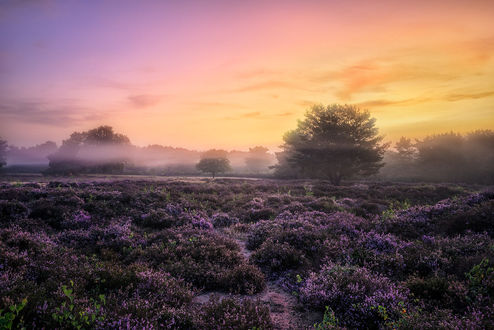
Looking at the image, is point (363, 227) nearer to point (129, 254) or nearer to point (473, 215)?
point (473, 215)

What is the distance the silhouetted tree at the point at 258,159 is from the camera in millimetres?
125275

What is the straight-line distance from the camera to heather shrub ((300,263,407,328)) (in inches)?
160

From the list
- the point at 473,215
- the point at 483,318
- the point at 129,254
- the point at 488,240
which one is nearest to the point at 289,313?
the point at 483,318

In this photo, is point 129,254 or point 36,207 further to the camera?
point 36,207

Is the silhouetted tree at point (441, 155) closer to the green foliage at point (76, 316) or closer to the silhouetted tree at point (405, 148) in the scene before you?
the silhouetted tree at point (405, 148)

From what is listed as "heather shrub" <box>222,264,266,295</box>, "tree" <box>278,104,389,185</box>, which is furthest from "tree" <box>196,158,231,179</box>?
"heather shrub" <box>222,264,266,295</box>

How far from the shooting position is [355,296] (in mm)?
4461

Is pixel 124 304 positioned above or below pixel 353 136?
below

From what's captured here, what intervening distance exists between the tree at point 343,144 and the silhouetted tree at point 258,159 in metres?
82.7

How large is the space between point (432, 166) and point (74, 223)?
2718 inches

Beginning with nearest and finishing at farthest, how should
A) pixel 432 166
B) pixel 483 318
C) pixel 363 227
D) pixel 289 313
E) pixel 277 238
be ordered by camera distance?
pixel 483 318
pixel 289 313
pixel 277 238
pixel 363 227
pixel 432 166

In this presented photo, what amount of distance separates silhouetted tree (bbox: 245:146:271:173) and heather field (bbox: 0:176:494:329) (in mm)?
111072

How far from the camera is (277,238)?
8242 millimetres

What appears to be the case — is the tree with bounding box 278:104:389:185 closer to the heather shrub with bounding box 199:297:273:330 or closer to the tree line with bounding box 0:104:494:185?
the tree line with bounding box 0:104:494:185
